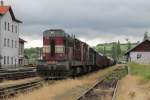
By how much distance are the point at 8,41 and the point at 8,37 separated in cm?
89

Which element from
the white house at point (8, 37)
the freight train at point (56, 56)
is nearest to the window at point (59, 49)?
the freight train at point (56, 56)

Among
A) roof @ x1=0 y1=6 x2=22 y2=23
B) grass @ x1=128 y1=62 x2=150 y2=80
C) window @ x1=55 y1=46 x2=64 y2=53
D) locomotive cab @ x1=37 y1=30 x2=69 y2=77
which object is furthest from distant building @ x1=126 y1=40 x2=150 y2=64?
window @ x1=55 y1=46 x2=64 y2=53

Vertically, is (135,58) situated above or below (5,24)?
below

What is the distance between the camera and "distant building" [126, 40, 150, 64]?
7706cm

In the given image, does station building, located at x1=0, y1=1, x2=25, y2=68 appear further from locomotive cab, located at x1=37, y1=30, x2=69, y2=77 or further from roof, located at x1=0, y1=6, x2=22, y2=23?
locomotive cab, located at x1=37, y1=30, x2=69, y2=77

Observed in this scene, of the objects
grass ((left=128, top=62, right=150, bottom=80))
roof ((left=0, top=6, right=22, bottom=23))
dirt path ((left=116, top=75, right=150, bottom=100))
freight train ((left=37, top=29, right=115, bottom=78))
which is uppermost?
roof ((left=0, top=6, right=22, bottom=23))

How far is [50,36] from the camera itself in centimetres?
3438

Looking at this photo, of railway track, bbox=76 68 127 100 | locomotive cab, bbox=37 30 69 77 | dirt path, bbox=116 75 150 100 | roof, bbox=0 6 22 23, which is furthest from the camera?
roof, bbox=0 6 22 23

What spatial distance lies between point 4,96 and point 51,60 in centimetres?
1363

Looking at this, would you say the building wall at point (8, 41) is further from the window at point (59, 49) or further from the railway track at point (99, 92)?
the railway track at point (99, 92)

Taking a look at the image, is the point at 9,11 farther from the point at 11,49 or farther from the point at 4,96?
the point at 4,96

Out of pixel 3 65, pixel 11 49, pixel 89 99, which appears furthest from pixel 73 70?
pixel 11 49

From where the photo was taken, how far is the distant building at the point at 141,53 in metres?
77.1

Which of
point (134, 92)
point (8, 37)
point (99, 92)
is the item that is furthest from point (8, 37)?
point (134, 92)
